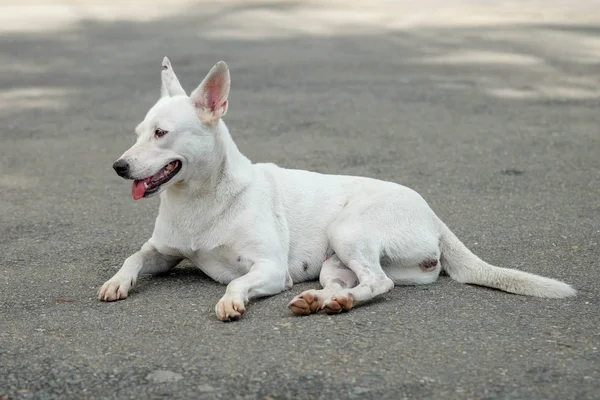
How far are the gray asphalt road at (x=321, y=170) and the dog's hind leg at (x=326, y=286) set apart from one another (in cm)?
10

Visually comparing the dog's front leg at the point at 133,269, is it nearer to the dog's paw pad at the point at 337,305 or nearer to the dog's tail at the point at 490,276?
the dog's paw pad at the point at 337,305

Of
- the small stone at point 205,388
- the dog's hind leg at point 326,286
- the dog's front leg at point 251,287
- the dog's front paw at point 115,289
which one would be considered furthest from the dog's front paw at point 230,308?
the small stone at point 205,388

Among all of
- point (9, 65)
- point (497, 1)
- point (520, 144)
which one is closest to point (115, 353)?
point (520, 144)

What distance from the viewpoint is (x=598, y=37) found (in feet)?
48.7

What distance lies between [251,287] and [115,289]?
711 millimetres

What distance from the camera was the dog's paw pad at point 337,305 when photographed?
15.9 ft

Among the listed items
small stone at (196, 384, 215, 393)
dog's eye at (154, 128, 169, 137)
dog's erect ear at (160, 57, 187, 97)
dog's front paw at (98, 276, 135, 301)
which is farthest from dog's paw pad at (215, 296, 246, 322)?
dog's erect ear at (160, 57, 187, 97)

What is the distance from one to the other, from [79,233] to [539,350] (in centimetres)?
327

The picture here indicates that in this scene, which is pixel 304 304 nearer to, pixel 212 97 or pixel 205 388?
pixel 205 388

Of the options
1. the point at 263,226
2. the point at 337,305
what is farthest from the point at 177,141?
the point at 337,305

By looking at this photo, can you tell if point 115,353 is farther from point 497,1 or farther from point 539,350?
point 497,1

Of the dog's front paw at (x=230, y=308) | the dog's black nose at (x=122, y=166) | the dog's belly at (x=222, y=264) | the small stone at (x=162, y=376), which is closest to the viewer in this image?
the small stone at (x=162, y=376)

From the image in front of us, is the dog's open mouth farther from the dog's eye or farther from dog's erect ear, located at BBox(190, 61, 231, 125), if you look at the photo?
dog's erect ear, located at BBox(190, 61, 231, 125)

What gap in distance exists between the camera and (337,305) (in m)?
4.85
